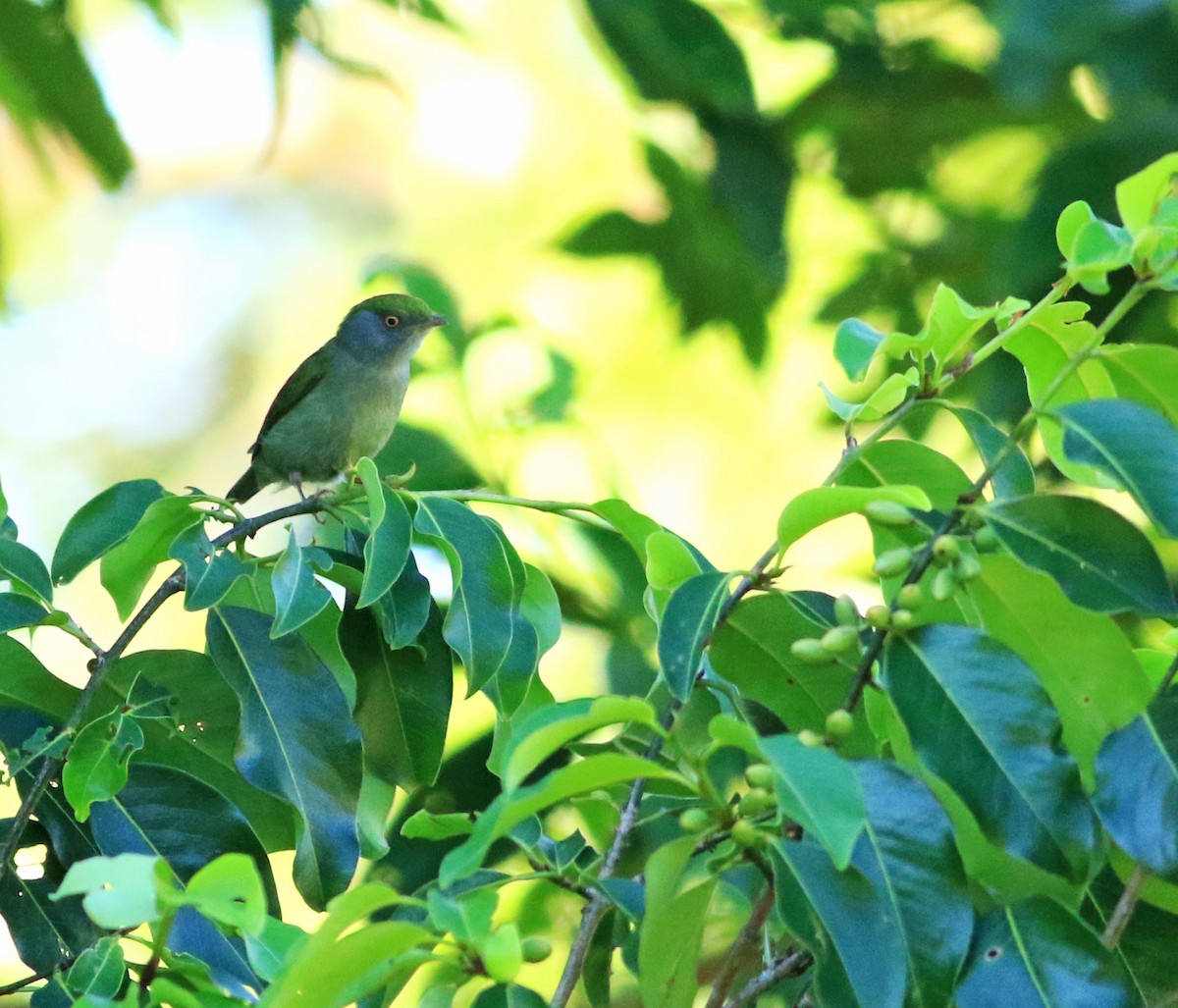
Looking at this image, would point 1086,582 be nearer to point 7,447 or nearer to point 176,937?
point 176,937

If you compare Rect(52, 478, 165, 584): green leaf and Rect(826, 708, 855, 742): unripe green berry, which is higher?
Rect(52, 478, 165, 584): green leaf

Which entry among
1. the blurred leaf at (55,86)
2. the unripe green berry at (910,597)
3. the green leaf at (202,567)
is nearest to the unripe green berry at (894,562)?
the unripe green berry at (910,597)

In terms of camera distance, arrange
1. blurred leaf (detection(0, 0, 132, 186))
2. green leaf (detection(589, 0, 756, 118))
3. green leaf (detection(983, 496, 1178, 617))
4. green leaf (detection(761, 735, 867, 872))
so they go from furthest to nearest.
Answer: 1. green leaf (detection(589, 0, 756, 118))
2. blurred leaf (detection(0, 0, 132, 186))
3. green leaf (detection(983, 496, 1178, 617))
4. green leaf (detection(761, 735, 867, 872))

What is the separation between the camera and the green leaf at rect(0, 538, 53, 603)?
5.98 ft

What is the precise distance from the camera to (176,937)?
1.74 metres

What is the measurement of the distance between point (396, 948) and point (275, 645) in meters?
0.66

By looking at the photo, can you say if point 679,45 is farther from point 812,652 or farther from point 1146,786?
point 1146,786

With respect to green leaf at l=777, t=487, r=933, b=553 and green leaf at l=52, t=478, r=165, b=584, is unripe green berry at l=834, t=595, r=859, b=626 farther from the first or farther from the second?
green leaf at l=52, t=478, r=165, b=584

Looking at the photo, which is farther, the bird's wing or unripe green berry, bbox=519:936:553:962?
the bird's wing

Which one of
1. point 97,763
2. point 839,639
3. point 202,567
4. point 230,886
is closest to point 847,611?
point 839,639

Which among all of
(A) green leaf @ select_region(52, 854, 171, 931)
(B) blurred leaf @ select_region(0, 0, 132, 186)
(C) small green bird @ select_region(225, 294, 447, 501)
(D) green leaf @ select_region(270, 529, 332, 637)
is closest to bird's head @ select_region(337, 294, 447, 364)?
(C) small green bird @ select_region(225, 294, 447, 501)

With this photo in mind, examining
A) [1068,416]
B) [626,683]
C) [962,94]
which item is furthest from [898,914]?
[962,94]

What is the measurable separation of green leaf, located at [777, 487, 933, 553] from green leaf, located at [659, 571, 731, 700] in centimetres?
8

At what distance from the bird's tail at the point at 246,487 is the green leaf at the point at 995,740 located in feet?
12.6
